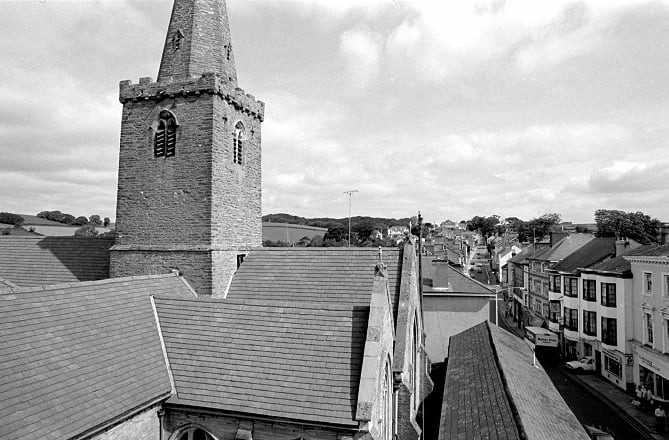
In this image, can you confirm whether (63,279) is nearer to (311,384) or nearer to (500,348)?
(311,384)

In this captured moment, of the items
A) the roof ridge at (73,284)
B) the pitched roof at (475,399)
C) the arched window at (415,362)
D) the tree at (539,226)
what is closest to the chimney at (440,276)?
the pitched roof at (475,399)

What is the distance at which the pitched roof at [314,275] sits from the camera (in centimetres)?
1599

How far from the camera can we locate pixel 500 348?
2158cm

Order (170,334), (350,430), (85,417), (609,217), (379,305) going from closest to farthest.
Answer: (85,417)
(350,430)
(379,305)
(170,334)
(609,217)

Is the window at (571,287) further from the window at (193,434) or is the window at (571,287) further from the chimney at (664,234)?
the window at (193,434)

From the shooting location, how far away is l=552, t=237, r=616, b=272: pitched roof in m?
39.6

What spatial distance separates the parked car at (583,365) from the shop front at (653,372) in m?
6.62

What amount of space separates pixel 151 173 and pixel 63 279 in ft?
23.7

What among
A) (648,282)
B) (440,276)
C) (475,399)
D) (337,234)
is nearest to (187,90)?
(475,399)

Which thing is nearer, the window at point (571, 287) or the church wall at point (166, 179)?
the church wall at point (166, 179)

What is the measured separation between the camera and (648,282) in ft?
95.9

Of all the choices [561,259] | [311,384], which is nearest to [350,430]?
[311,384]

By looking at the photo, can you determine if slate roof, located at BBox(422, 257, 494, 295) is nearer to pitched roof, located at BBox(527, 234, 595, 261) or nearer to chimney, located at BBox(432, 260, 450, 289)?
chimney, located at BBox(432, 260, 450, 289)

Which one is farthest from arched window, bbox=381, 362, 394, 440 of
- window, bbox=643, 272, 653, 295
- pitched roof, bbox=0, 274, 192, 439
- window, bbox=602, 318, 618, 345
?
window, bbox=602, 318, 618, 345
